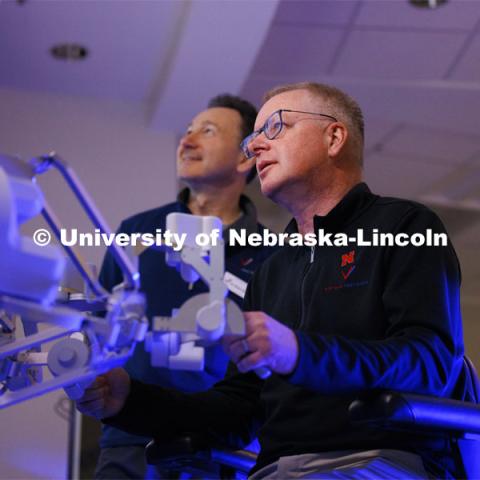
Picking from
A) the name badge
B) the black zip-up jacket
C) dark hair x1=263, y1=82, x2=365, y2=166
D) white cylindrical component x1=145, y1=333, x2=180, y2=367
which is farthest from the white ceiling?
white cylindrical component x1=145, y1=333, x2=180, y2=367

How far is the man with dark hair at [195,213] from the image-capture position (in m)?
2.06

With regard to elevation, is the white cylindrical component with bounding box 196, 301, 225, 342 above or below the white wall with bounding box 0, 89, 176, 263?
below

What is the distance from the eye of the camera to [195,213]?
252 centimetres

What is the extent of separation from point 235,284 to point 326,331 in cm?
86

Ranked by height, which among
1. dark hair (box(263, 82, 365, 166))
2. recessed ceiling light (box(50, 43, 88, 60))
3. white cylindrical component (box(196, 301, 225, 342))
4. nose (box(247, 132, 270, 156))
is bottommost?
white cylindrical component (box(196, 301, 225, 342))

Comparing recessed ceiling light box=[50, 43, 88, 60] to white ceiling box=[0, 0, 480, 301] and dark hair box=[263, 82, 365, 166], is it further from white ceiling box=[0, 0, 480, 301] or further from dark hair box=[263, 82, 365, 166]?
dark hair box=[263, 82, 365, 166]

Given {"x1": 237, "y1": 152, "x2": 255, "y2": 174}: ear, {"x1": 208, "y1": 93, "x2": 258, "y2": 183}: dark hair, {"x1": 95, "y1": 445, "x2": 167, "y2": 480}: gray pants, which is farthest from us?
{"x1": 208, "y1": 93, "x2": 258, "y2": 183}: dark hair

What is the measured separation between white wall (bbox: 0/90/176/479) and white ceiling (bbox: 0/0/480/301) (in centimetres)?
8

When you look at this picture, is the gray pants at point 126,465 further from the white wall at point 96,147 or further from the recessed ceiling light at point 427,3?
the recessed ceiling light at point 427,3

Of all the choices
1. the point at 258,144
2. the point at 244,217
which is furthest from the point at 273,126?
the point at 244,217

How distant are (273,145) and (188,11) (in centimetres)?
222

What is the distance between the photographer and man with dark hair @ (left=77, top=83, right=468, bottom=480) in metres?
1.14

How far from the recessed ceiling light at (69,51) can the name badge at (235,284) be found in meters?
2.25

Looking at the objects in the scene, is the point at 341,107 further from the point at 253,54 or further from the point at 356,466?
the point at 253,54
